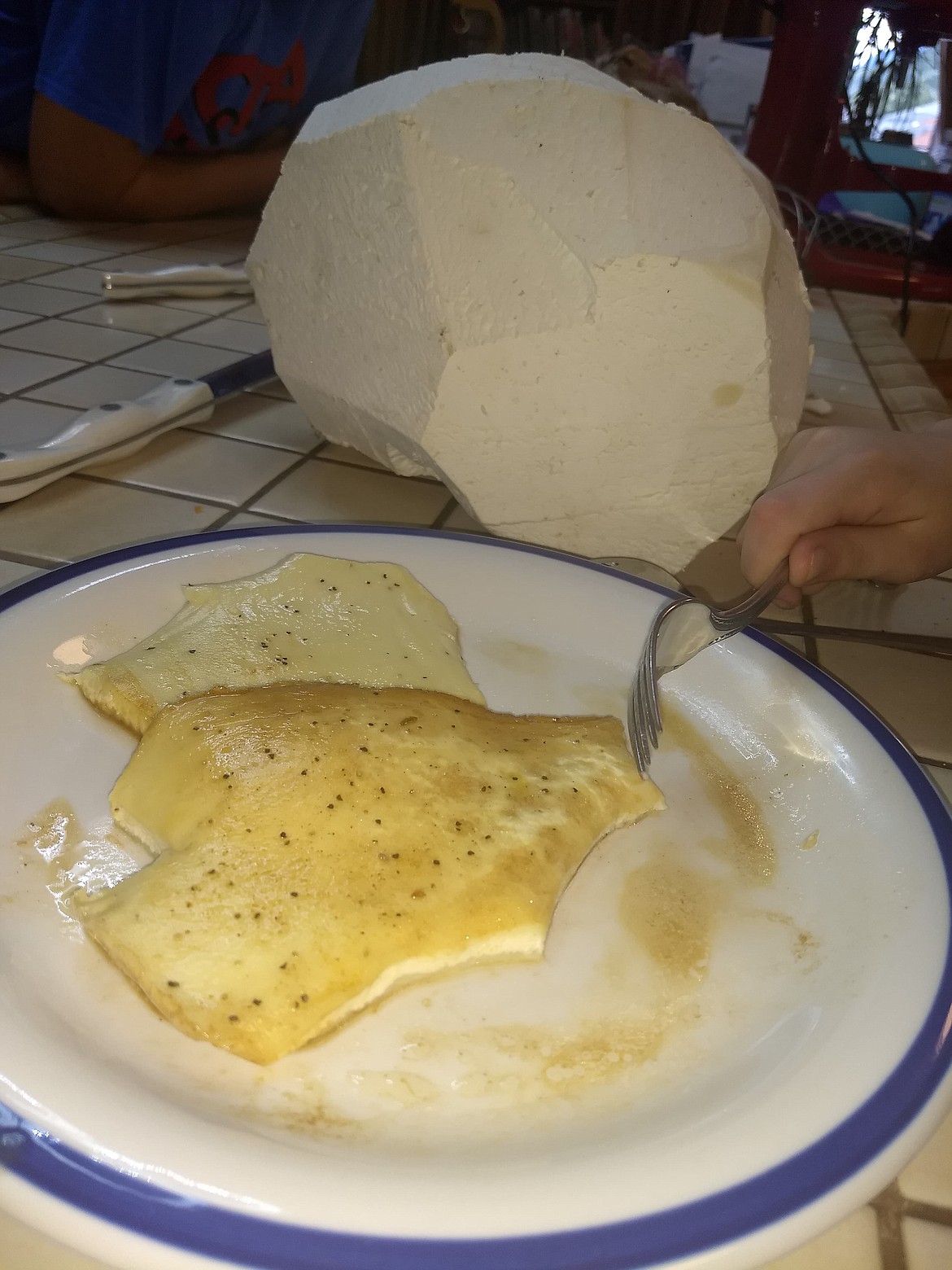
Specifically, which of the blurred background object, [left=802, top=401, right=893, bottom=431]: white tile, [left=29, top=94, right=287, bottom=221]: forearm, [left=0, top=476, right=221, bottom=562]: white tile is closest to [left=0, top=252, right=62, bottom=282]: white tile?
[left=29, top=94, right=287, bottom=221]: forearm

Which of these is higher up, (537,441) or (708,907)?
(537,441)

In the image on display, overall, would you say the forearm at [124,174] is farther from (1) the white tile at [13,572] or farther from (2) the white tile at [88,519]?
(1) the white tile at [13,572]

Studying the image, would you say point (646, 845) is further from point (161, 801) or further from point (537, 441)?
point (537, 441)

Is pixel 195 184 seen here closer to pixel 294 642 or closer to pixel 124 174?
pixel 124 174

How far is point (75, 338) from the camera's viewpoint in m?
1.28

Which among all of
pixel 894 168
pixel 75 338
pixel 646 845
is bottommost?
pixel 646 845

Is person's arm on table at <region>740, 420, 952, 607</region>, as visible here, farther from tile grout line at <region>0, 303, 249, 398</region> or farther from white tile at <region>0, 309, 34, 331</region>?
white tile at <region>0, 309, 34, 331</region>

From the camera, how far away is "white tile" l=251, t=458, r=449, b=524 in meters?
0.92

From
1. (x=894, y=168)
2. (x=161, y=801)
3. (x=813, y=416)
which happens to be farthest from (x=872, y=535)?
(x=894, y=168)

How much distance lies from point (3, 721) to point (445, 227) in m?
0.49

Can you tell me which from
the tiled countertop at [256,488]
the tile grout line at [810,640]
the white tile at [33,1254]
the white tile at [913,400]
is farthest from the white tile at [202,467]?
the white tile at [913,400]

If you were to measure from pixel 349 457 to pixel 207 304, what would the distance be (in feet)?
2.14

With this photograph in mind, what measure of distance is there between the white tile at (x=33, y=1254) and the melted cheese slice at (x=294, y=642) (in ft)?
0.94

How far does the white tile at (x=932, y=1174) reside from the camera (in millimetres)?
→ 391
